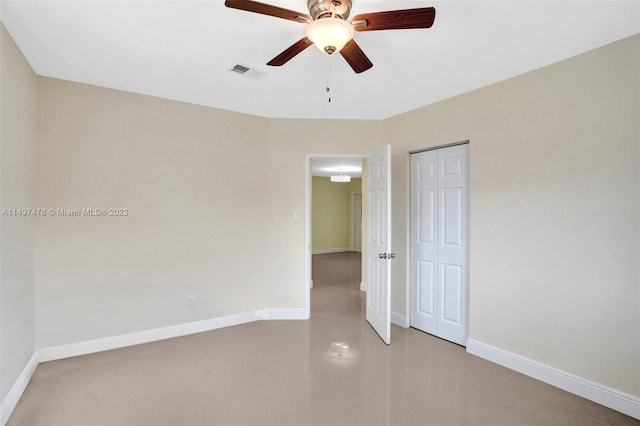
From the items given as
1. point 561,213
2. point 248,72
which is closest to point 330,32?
point 248,72

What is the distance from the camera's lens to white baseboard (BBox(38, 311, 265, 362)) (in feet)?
9.54

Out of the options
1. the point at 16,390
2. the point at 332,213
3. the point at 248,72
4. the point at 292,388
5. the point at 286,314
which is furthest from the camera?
the point at 332,213

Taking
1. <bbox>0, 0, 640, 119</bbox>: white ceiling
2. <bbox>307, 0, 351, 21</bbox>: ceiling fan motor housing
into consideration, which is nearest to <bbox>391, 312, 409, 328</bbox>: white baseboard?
<bbox>0, 0, 640, 119</bbox>: white ceiling

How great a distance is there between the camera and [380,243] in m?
3.62

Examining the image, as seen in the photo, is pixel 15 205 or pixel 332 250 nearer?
pixel 15 205

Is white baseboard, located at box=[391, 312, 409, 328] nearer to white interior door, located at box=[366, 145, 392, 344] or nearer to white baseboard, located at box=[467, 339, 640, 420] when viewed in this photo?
white interior door, located at box=[366, 145, 392, 344]

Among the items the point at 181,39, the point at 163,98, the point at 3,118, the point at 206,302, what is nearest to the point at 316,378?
the point at 206,302

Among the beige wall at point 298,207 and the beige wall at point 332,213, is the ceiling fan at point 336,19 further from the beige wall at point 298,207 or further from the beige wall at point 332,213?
the beige wall at point 332,213

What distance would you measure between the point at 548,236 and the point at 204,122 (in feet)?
12.1

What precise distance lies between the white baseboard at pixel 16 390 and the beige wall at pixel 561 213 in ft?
12.4

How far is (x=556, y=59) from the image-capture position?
2.52 m

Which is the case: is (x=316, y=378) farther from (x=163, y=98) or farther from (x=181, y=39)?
(x=163, y=98)

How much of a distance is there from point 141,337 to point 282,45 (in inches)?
125

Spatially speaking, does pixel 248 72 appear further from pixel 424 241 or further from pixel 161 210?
pixel 424 241
